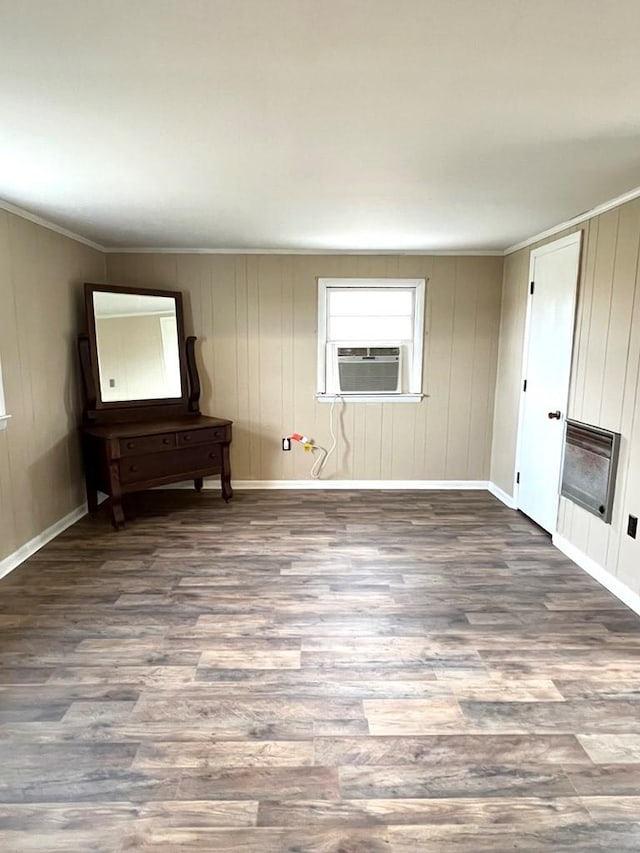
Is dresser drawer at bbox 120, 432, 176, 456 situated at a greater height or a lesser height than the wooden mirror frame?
lesser

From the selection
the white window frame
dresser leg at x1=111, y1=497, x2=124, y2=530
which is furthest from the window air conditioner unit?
the white window frame

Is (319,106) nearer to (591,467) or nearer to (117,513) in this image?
(591,467)

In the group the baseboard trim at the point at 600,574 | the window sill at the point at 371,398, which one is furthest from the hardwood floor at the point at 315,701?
the window sill at the point at 371,398

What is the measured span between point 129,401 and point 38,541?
129cm

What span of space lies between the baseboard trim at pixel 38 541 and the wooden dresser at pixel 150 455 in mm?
179

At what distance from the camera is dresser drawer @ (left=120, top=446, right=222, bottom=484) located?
352 cm

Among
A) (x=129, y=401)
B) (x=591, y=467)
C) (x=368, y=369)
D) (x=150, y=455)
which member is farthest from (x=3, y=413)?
(x=591, y=467)

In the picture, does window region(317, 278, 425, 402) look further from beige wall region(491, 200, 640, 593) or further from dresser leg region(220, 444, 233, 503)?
beige wall region(491, 200, 640, 593)

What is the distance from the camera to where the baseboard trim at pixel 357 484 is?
4.54 meters

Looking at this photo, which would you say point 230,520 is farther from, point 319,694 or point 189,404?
point 319,694

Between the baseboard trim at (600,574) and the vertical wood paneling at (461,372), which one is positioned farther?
the vertical wood paneling at (461,372)

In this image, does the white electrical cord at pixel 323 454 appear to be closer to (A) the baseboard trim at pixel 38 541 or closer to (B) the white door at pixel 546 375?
(B) the white door at pixel 546 375

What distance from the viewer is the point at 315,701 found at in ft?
5.99

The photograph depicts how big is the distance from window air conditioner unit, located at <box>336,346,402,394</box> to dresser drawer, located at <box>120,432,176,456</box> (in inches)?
64.3
